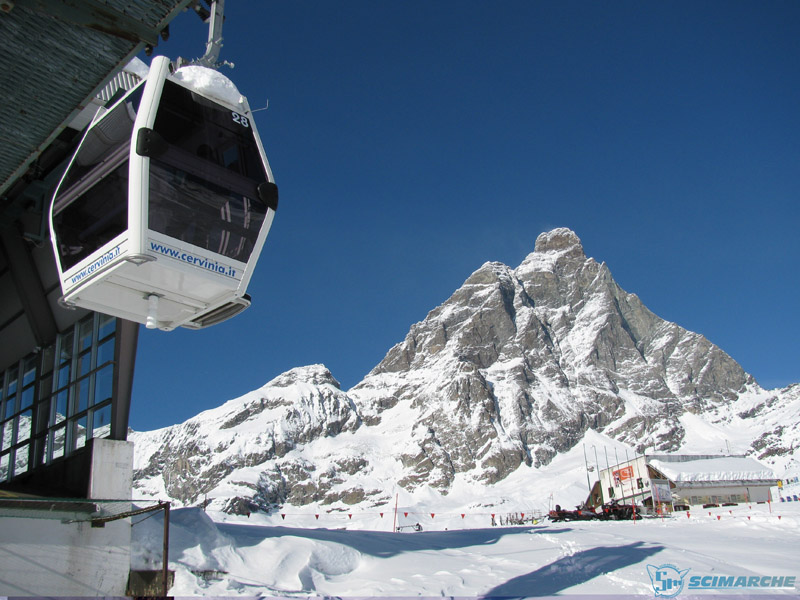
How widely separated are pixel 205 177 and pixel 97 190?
1292 millimetres

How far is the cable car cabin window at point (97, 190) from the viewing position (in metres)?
7.69

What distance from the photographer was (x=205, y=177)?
26.2 ft

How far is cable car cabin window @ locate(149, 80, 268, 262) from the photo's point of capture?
7582 millimetres

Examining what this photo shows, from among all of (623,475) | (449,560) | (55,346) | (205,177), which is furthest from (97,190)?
(623,475)

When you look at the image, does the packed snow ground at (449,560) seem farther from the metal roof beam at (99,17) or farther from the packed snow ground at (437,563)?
the metal roof beam at (99,17)

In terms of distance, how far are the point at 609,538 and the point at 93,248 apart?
60.1 ft

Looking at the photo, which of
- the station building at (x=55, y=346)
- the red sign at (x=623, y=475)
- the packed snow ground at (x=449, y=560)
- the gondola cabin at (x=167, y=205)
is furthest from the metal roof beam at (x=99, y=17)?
the red sign at (x=623, y=475)

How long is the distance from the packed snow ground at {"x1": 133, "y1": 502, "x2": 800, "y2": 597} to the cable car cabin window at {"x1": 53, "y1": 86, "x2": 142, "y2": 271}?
25.6ft

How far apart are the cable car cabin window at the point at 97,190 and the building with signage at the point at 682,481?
55.5 metres

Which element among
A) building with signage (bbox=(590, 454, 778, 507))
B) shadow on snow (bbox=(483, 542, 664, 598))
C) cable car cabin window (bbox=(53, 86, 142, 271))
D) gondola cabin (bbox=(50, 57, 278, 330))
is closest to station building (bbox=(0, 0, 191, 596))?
cable car cabin window (bbox=(53, 86, 142, 271))

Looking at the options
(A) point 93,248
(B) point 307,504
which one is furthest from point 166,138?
(B) point 307,504

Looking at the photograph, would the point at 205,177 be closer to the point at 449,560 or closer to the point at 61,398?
the point at 61,398

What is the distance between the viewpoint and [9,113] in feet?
23.0

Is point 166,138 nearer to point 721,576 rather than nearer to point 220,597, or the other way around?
point 220,597
